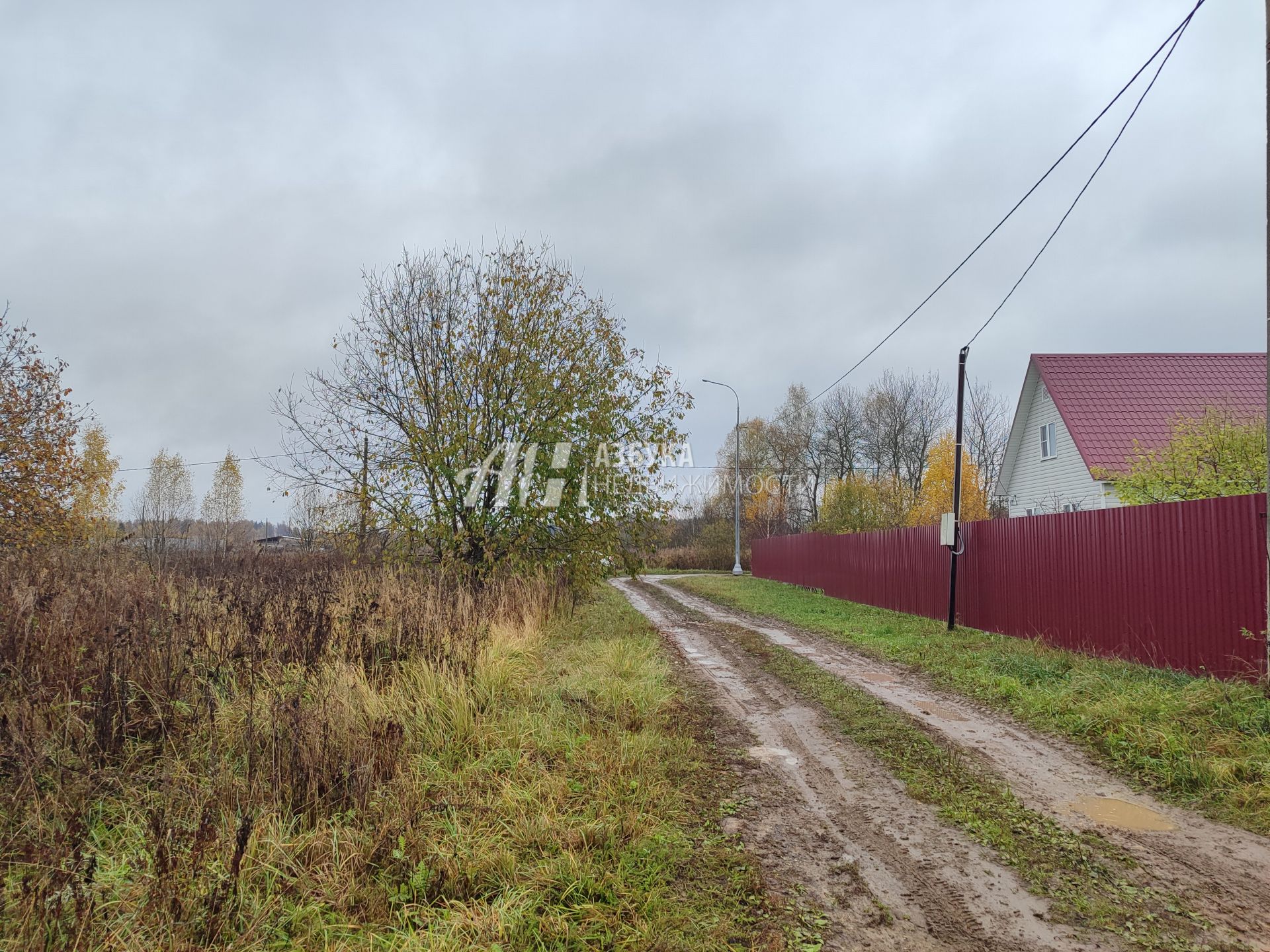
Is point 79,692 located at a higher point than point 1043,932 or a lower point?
higher

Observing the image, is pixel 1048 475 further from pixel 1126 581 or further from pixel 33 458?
pixel 33 458

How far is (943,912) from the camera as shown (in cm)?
306

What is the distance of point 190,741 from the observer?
4176mm

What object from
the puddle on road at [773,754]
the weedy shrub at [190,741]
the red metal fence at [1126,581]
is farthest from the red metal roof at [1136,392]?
the weedy shrub at [190,741]

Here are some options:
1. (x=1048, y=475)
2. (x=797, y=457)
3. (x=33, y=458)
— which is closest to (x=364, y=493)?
(x=33, y=458)

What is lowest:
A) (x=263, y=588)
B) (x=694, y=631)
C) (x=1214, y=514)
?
(x=694, y=631)

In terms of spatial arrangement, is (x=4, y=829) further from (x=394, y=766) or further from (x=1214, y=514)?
(x=1214, y=514)

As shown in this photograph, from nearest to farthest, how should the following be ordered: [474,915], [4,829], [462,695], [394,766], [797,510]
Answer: [474,915] → [4,829] → [394,766] → [462,695] → [797,510]

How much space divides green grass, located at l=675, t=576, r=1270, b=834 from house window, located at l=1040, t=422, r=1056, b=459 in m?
13.8

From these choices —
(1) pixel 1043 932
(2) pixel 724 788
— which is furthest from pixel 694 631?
(1) pixel 1043 932

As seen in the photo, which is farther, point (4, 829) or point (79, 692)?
point (79, 692)

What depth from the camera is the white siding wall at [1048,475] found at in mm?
19719

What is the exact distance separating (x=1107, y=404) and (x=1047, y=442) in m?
2.10

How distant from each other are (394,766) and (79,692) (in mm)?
2126
